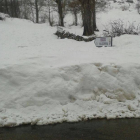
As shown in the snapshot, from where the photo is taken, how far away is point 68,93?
3322 mm

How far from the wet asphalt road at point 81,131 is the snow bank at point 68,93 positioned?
140mm

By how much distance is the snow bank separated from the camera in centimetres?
290

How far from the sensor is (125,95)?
336cm

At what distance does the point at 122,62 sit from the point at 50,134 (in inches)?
109

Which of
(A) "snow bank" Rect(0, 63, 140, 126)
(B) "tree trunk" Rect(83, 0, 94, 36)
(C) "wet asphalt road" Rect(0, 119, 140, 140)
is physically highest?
(B) "tree trunk" Rect(83, 0, 94, 36)

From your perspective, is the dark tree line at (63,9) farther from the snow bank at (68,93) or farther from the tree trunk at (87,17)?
the snow bank at (68,93)

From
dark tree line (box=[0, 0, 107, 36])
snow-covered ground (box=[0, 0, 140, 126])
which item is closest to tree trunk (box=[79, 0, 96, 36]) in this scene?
dark tree line (box=[0, 0, 107, 36])

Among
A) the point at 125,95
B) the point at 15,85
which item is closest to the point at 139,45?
the point at 125,95

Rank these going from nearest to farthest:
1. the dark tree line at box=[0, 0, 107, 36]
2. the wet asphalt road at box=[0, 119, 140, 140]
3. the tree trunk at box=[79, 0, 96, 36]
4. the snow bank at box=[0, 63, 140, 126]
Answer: the wet asphalt road at box=[0, 119, 140, 140], the snow bank at box=[0, 63, 140, 126], the tree trunk at box=[79, 0, 96, 36], the dark tree line at box=[0, 0, 107, 36]

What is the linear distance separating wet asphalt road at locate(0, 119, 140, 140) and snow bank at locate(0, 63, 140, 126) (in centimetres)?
14

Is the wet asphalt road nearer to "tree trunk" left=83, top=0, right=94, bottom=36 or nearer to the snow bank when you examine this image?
the snow bank

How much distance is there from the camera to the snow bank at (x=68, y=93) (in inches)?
114

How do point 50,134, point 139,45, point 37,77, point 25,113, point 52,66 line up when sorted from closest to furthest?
point 50,134
point 25,113
point 37,77
point 52,66
point 139,45

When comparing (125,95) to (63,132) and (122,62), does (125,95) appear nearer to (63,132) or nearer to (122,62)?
(122,62)
